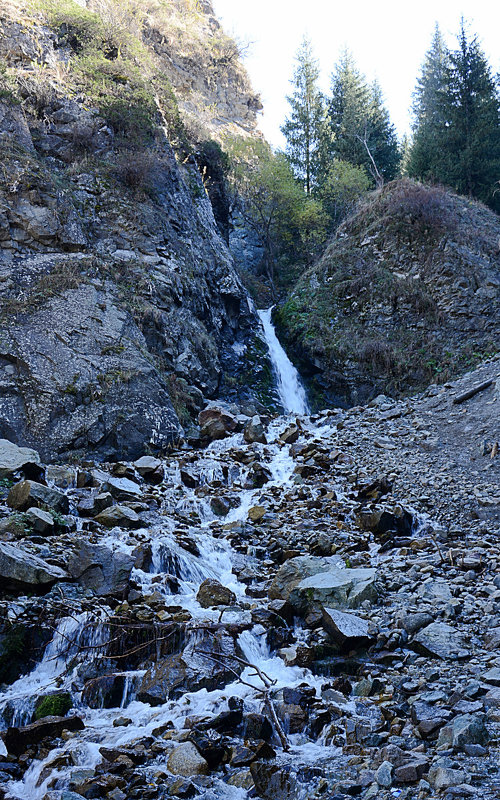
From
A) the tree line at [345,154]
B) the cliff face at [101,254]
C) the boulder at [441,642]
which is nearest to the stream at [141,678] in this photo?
the boulder at [441,642]

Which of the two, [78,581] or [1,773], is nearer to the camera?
[1,773]

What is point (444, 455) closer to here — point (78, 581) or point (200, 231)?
point (78, 581)

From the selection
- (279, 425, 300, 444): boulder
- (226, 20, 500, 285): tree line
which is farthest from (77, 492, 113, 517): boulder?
(226, 20, 500, 285): tree line

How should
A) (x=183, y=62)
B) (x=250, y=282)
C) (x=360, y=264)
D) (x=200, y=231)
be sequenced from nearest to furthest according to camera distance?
(x=200, y=231)
(x=360, y=264)
(x=250, y=282)
(x=183, y=62)

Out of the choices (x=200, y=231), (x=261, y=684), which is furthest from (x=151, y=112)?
(x=261, y=684)

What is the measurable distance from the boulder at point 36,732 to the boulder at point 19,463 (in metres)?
4.65

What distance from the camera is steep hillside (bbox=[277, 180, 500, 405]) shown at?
18125 millimetres

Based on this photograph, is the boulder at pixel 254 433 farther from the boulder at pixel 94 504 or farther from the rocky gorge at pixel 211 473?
the boulder at pixel 94 504

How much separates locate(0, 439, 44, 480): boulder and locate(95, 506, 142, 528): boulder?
145cm

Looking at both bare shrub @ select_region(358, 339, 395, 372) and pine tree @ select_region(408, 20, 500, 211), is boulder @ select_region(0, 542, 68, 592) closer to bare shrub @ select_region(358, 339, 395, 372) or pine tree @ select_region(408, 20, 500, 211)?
bare shrub @ select_region(358, 339, 395, 372)

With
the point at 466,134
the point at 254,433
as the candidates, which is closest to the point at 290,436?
the point at 254,433

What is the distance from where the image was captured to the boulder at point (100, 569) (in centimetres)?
593

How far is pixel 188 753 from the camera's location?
3766mm

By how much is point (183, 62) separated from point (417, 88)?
68.7 feet
